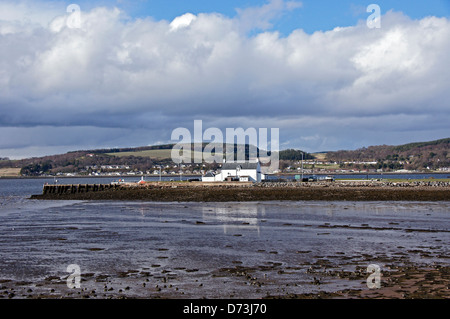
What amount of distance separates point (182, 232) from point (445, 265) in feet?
46.4

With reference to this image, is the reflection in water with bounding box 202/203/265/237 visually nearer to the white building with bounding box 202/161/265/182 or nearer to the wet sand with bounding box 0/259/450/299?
the wet sand with bounding box 0/259/450/299

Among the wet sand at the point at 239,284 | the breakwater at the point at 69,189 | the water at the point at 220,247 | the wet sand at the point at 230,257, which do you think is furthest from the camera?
the breakwater at the point at 69,189

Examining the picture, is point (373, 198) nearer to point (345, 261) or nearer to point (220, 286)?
point (345, 261)

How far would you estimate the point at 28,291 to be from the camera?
47.0 ft

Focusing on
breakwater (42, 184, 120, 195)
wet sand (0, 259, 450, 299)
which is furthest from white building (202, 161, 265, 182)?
wet sand (0, 259, 450, 299)

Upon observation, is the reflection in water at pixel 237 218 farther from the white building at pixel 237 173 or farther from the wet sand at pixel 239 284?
the white building at pixel 237 173

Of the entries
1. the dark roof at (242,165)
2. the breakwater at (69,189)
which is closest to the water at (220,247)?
the breakwater at (69,189)

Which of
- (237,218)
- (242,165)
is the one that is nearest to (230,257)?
(237,218)

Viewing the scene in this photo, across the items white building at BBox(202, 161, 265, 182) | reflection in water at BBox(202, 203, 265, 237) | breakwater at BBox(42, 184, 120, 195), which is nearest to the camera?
reflection in water at BBox(202, 203, 265, 237)

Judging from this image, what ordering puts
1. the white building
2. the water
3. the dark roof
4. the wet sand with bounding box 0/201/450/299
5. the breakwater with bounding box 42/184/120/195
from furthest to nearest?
the dark roof < the white building < the breakwater with bounding box 42/184/120/195 < the water < the wet sand with bounding box 0/201/450/299

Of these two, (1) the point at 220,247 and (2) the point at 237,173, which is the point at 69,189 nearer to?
(2) the point at 237,173

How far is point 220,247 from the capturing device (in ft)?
72.6

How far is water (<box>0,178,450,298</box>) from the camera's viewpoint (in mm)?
15922

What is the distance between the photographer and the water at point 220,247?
1592 centimetres
